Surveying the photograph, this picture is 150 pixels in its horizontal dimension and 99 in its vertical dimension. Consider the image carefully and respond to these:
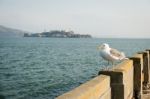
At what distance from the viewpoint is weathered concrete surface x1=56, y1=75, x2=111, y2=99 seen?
14.8 feet

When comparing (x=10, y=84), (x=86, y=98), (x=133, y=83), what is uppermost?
(x=86, y=98)

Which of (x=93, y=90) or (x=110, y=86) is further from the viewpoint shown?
(x=110, y=86)

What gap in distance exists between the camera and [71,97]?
14.1 ft

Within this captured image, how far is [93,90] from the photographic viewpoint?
518 centimetres

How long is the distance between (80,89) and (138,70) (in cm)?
532

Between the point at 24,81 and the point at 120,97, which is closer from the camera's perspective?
the point at 120,97

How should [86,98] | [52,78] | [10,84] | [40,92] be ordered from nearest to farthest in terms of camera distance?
[86,98], [40,92], [10,84], [52,78]

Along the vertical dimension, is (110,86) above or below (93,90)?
below

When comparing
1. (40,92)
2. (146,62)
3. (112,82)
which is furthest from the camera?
(40,92)

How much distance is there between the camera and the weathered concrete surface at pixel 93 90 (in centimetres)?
451

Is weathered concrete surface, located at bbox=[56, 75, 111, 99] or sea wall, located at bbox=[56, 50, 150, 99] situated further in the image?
sea wall, located at bbox=[56, 50, 150, 99]

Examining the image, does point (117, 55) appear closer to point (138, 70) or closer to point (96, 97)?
point (138, 70)

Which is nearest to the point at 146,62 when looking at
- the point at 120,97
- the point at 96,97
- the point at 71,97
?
the point at 120,97

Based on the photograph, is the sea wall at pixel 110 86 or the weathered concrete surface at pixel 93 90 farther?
the sea wall at pixel 110 86
